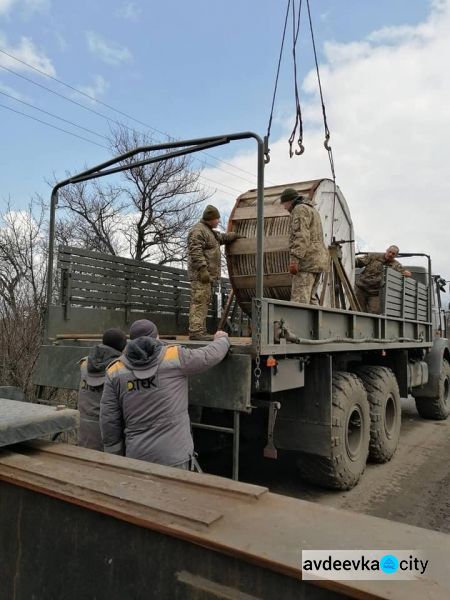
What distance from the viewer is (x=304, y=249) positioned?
496cm

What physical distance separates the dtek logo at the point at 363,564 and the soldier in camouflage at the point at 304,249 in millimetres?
3858

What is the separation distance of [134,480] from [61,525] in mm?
278

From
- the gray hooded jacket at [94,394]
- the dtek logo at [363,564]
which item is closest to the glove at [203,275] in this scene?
the gray hooded jacket at [94,394]

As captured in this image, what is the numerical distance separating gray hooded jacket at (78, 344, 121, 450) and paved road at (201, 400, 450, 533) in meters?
2.23

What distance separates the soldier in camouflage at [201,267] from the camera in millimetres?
5254

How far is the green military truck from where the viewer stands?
364 centimetres

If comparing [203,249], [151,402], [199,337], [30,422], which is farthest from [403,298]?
[30,422]

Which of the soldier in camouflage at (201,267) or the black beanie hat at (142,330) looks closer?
the black beanie hat at (142,330)

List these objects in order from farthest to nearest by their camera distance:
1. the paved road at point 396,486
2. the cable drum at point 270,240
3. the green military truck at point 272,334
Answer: the cable drum at point 270,240 → the paved road at point 396,486 → the green military truck at point 272,334

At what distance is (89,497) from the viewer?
5.28 ft

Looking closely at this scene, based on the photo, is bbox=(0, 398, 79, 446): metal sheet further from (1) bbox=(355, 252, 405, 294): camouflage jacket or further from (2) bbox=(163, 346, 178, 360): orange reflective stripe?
(1) bbox=(355, 252, 405, 294): camouflage jacket

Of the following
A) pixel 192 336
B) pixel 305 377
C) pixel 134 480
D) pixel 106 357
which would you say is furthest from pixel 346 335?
pixel 134 480

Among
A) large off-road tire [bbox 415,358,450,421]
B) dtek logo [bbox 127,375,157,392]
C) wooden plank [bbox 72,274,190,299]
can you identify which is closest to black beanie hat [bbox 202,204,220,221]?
wooden plank [bbox 72,274,190,299]

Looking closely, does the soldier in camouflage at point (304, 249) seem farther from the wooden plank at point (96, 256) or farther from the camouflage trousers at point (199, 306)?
the wooden plank at point (96, 256)
